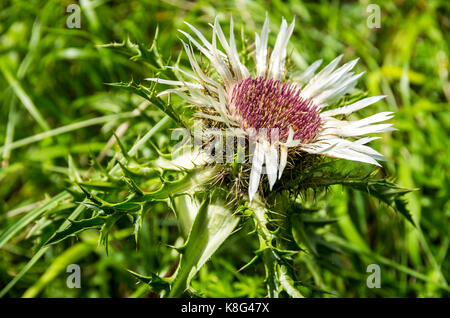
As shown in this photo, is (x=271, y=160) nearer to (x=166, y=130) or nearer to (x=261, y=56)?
(x=261, y=56)

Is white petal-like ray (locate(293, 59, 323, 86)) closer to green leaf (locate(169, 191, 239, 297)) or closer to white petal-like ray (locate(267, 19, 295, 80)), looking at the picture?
white petal-like ray (locate(267, 19, 295, 80))

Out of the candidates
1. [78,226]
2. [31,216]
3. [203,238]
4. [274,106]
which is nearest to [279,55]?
[274,106]

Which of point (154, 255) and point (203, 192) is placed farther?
point (154, 255)

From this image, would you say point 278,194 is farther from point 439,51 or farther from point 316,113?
point 439,51

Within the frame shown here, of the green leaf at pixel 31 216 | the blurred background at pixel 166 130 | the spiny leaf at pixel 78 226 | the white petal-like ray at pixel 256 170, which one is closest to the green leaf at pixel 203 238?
the white petal-like ray at pixel 256 170

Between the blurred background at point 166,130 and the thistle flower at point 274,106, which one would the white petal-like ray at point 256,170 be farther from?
the blurred background at point 166,130

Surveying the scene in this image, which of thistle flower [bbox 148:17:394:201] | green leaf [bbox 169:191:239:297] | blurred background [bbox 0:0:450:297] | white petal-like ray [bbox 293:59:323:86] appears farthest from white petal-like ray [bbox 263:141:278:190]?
blurred background [bbox 0:0:450:297]
